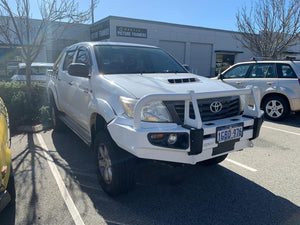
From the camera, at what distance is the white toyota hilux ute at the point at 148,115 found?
2.32 meters

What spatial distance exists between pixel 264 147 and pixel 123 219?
11.3ft

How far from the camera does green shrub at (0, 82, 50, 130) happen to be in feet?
20.2

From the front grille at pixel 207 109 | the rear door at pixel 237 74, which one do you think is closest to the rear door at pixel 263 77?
the rear door at pixel 237 74

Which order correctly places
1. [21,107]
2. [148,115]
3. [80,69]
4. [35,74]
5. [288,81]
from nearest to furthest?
[148,115]
[80,69]
[21,107]
[288,81]
[35,74]

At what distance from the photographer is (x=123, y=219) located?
99.7 inches

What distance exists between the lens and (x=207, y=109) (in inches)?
105

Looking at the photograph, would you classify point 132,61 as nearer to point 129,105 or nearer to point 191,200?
point 129,105

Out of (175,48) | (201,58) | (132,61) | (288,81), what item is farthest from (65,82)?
(201,58)

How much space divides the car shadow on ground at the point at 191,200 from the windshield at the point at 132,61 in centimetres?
153

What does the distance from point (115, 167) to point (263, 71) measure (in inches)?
245

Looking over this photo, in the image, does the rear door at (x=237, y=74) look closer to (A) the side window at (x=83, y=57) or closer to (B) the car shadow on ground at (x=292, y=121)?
(B) the car shadow on ground at (x=292, y=121)

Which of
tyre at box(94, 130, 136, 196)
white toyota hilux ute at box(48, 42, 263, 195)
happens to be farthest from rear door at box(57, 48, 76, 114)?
tyre at box(94, 130, 136, 196)

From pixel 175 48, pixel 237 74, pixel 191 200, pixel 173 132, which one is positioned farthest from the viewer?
pixel 175 48

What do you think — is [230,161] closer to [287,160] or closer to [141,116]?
[287,160]
